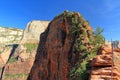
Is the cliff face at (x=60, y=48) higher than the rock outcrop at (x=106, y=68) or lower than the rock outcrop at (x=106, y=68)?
higher

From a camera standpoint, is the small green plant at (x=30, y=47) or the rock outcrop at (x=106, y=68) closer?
the rock outcrop at (x=106, y=68)

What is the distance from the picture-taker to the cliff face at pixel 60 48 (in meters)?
49.1

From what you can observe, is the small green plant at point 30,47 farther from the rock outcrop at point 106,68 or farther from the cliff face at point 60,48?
the rock outcrop at point 106,68

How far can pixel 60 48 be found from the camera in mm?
58562

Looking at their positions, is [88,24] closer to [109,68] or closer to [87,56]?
[87,56]

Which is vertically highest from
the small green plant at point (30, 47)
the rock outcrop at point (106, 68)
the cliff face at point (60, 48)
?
the small green plant at point (30, 47)

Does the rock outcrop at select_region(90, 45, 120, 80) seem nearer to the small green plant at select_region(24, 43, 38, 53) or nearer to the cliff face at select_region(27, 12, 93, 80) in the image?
the cliff face at select_region(27, 12, 93, 80)

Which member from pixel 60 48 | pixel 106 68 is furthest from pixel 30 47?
pixel 106 68

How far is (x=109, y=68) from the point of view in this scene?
91.9 ft

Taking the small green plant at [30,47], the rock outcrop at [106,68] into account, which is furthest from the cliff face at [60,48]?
the small green plant at [30,47]

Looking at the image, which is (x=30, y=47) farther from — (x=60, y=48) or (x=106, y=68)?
(x=106, y=68)

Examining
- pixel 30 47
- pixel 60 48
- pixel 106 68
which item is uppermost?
pixel 30 47

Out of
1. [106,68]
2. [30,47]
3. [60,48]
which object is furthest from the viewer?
[30,47]

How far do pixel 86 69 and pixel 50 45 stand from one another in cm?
3081
